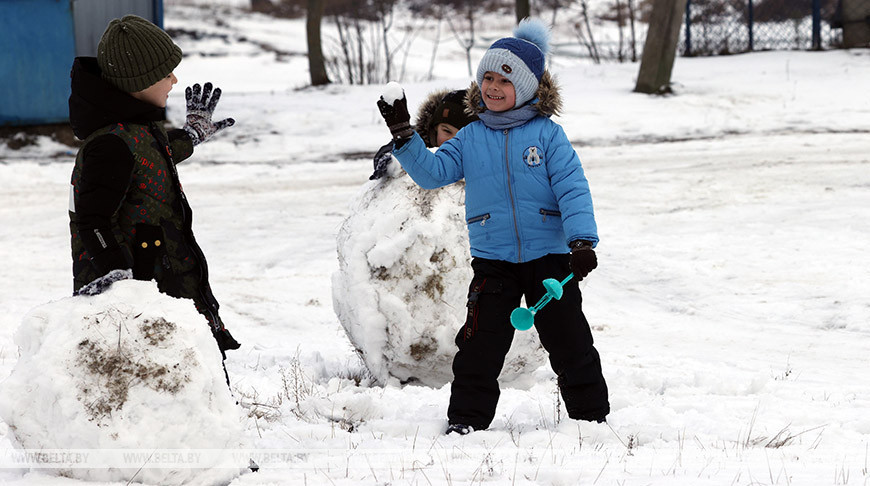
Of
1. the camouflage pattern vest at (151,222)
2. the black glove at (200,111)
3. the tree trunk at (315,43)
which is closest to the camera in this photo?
the camouflage pattern vest at (151,222)

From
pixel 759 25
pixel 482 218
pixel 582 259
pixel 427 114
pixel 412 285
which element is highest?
pixel 759 25

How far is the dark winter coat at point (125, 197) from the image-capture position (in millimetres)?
3186

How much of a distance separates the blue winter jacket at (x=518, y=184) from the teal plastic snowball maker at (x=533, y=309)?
18 centimetres

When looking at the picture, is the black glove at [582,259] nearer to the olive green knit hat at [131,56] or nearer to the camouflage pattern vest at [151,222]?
the camouflage pattern vest at [151,222]

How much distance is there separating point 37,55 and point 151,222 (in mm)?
10507

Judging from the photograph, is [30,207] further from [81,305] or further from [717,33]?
[717,33]

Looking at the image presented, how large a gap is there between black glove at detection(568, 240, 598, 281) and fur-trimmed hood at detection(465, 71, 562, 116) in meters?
0.61

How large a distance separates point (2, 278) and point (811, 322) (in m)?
5.76

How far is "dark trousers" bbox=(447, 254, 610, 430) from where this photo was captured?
3650 mm

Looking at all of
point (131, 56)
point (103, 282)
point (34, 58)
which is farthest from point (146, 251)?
point (34, 58)

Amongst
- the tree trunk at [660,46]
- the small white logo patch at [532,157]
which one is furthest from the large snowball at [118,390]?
the tree trunk at [660,46]

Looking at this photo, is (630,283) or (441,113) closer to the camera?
(441,113)

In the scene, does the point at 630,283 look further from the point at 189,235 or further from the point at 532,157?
the point at 189,235

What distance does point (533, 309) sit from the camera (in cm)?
352
